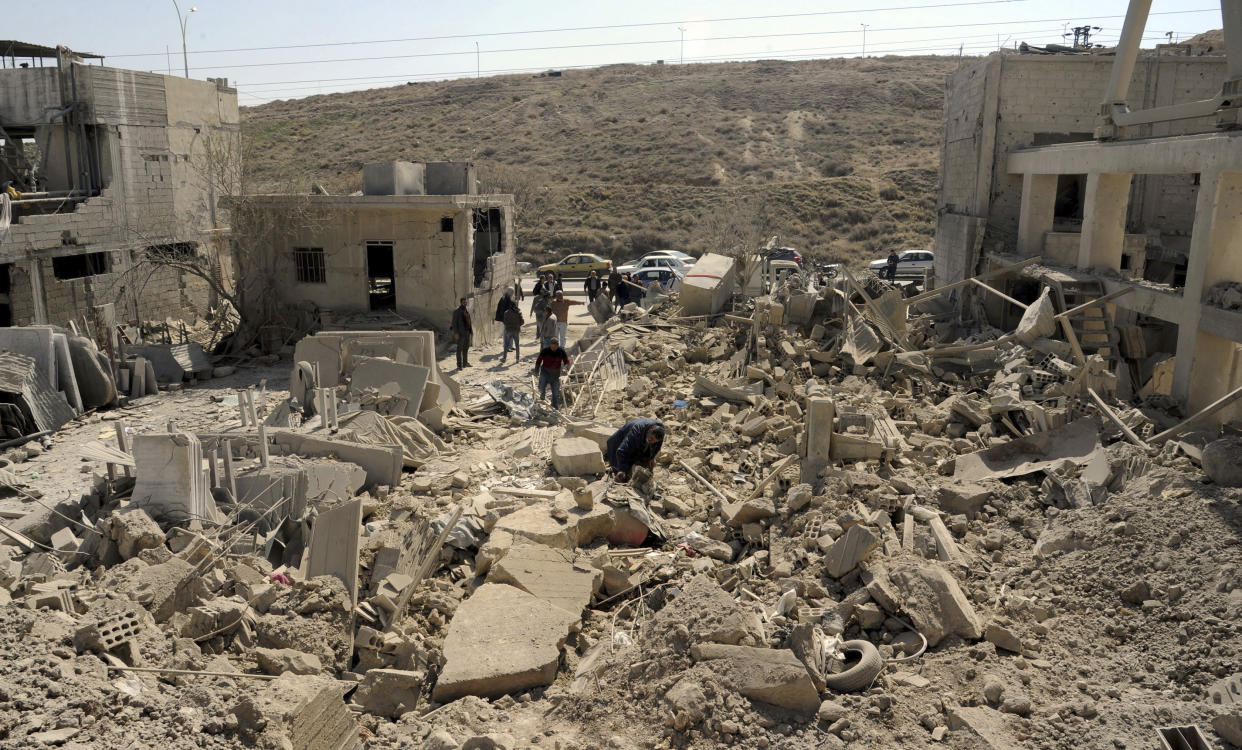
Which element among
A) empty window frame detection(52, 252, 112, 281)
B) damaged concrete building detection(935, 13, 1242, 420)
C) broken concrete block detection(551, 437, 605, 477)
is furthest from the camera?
empty window frame detection(52, 252, 112, 281)

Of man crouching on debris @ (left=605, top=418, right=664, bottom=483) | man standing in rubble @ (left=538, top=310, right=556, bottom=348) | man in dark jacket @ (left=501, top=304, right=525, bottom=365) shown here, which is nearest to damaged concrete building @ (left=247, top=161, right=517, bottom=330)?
man in dark jacket @ (left=501, top=304, right=525, bottom=365)

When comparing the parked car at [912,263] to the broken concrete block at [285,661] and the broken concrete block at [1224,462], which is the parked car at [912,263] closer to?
the broken concrete block at [1224,462]

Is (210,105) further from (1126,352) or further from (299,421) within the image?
(1126,352)

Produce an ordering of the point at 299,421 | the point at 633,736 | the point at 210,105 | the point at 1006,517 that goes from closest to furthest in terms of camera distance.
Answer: the point at 633,736
the point at 1006,517
the point at 299,421
the point at 210,105

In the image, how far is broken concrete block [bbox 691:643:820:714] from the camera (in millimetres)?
5457

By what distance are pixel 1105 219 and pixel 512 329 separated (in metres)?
10.8

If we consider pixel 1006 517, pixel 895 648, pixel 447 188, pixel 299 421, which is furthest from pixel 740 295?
pixel 895 648

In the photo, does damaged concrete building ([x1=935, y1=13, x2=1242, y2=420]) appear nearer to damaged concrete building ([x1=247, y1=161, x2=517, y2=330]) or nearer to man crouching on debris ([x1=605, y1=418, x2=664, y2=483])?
man crouching on debris ([x1=605, y1=418, x2=664, y2=483])

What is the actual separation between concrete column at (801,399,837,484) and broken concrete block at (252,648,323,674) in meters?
4.95

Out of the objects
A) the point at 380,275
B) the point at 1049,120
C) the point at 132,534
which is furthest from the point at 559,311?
the point at 1049,120

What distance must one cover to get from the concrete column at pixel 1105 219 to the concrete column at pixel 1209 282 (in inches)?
135

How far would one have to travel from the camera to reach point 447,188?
20.7 m

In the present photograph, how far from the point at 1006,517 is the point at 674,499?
3215mm

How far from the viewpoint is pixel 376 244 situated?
18719 mm
